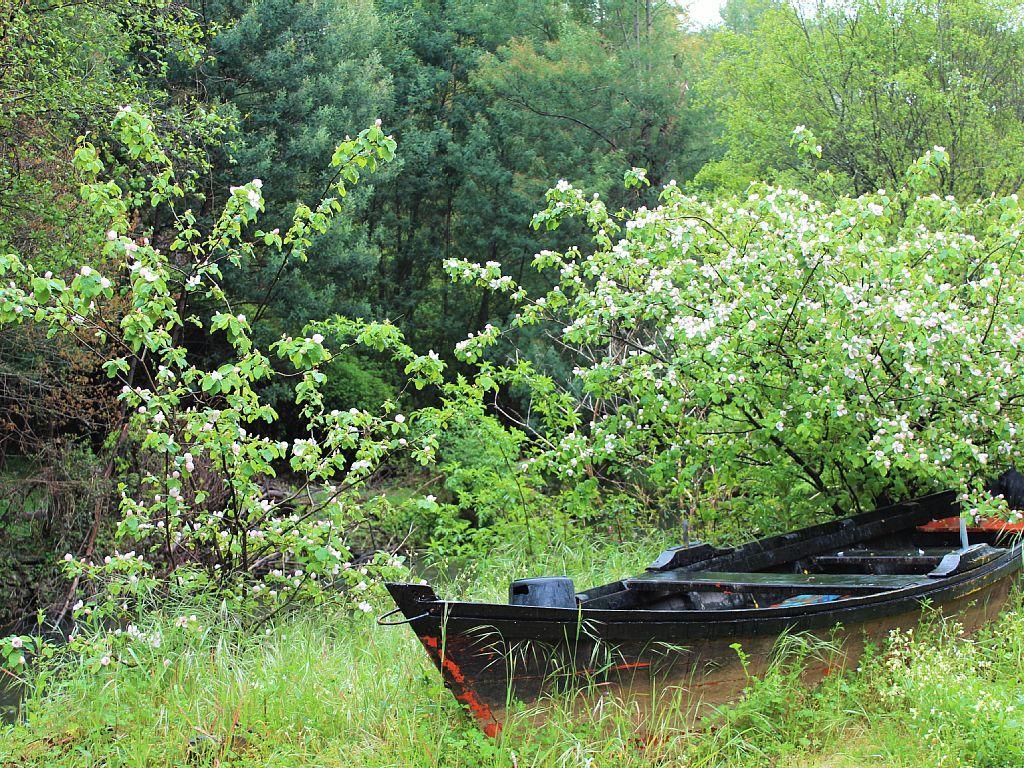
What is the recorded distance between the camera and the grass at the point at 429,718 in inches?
167

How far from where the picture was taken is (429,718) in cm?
453

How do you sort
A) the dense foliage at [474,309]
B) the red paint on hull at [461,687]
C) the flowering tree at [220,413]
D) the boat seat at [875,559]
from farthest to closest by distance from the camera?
the boat seat at [875,559], the dense foliage at [474,309], the flowering tree at [220,413], the red paint on hull at [461,687]

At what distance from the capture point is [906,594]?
521 centimetres

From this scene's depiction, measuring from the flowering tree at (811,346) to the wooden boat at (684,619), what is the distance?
0.83m

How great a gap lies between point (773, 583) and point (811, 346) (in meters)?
2.15

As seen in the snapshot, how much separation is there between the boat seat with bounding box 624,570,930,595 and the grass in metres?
0.31

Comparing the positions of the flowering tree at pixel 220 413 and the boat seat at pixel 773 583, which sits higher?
the flowering tree at pixel 220 413

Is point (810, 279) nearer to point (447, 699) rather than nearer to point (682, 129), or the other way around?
point (447, 699)

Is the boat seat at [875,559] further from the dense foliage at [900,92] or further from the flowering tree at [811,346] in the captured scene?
the dense foliage at [900,92]

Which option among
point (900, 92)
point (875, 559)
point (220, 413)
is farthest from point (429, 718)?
point (900, 92)

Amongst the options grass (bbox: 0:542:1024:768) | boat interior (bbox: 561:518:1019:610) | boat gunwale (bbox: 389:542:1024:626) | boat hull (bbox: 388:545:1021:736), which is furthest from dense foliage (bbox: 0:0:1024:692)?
boat hull (bbox: 388:545:1021:736)

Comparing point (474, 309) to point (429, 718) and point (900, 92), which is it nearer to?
point (900, 92)

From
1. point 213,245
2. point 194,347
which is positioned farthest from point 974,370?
point 194,347

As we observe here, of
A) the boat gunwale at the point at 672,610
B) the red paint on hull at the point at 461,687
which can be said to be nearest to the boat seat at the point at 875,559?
the boat gunwale at the point at 672,610
